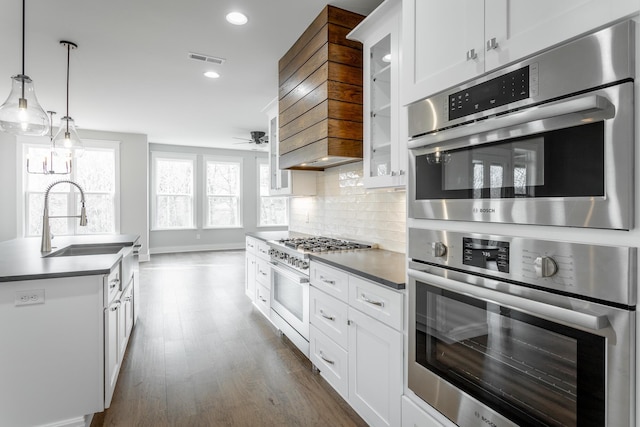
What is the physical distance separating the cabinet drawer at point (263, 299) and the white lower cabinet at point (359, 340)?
1.06 m

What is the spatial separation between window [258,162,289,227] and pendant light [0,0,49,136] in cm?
727

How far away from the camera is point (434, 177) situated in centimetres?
148

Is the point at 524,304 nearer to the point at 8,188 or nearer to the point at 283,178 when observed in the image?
the point at 283,178

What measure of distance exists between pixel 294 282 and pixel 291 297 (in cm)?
21

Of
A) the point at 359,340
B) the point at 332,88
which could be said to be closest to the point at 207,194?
the point at 332,88

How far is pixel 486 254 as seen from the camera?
4.09 ft

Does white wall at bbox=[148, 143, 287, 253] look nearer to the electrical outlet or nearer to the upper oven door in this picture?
the electrical outlet

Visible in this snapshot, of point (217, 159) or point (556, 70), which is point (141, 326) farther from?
point (217, 159)

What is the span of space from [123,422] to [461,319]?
207cm

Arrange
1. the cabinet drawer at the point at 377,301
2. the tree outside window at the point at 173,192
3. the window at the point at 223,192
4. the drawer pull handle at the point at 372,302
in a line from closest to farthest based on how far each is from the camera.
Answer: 1. the cabinet drawer at the point at 377,301
2. the drawer pull handle at the point at 372,302
3. the tree outside window at the point at 173,192
4. the window at the point at 223,192

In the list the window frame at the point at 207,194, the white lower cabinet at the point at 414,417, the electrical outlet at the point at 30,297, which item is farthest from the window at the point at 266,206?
the white lower cabinet at the point at 414,417

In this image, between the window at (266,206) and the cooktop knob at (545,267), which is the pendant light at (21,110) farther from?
the window at (266,206)

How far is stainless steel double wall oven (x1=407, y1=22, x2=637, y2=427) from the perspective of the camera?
89cm

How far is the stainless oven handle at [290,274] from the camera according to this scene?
2662 mm
